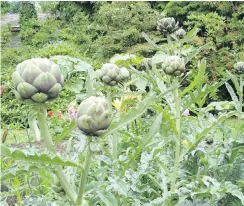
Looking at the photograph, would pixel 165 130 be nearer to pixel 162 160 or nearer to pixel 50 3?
pixel 162 160

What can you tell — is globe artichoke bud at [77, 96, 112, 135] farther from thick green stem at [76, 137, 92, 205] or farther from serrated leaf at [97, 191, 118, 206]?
serrated leaf at [97, 191, 118, 206]

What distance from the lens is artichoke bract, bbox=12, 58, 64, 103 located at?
55 cm

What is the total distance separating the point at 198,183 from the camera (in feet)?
2.76

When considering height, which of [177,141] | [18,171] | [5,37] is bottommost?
[5,37]

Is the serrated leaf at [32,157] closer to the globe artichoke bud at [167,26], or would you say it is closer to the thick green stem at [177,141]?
the thick green stem at [177,141]

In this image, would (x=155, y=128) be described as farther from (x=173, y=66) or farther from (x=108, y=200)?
(x=173, y=66)

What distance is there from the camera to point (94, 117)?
543 millimetres

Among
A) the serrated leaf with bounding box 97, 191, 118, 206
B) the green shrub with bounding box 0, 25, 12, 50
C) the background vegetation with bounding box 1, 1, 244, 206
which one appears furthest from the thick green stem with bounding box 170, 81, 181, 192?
the green shrub with bounding box 0, 25, 12, 50

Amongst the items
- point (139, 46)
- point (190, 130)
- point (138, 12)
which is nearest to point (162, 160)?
point (190, 130)

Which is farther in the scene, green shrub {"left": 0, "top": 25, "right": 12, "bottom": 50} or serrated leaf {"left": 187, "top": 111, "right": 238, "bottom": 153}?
green shrub {"left": 0, "top": 25, "right": 12, "bottom": 50}

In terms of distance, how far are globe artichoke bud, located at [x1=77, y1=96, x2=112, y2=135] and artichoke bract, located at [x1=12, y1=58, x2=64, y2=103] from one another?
0.13 ft

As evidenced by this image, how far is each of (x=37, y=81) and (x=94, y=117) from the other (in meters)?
0.07

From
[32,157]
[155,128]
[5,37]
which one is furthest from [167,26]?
[5,37]

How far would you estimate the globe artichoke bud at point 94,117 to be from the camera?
0.54 meters
